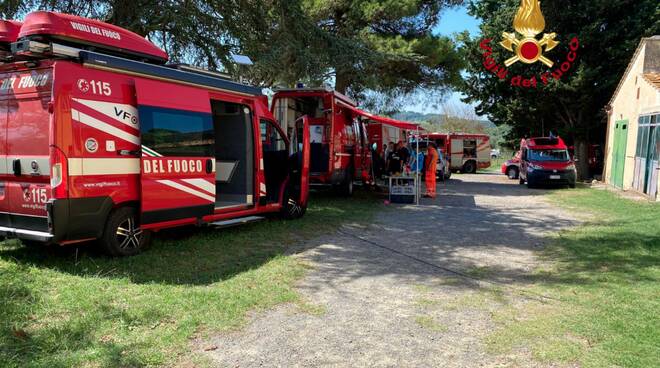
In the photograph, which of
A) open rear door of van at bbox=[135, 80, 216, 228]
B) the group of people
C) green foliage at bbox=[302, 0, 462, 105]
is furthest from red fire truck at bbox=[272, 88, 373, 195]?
open rear door of van at bbox=[135, 80, 216, 228]

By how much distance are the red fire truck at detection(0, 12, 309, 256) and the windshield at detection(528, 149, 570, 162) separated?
16.3m

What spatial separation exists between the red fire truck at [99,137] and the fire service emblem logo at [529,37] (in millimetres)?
14426

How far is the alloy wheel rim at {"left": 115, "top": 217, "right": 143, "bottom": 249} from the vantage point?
6555 mm

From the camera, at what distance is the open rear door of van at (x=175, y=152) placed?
6.65 meters

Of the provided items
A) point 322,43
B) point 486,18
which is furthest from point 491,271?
point 486,18

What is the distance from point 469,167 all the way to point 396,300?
29397mm

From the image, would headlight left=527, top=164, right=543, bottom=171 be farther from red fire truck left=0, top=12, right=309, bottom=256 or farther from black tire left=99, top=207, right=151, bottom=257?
black tire left=99, top=207, right=151, bottom=257

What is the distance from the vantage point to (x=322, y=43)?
12484mm

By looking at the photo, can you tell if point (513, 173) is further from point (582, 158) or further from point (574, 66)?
point (574, 66)

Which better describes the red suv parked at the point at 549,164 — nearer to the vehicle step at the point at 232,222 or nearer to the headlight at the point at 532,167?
the headlight at the point at 532,167

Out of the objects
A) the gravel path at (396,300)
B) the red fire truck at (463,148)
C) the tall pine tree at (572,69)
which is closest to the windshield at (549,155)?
the tall pine tree at (572,69)

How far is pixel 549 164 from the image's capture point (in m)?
20.1

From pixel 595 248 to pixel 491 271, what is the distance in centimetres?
258

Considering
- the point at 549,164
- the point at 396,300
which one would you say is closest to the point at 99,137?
the point at 396,300
